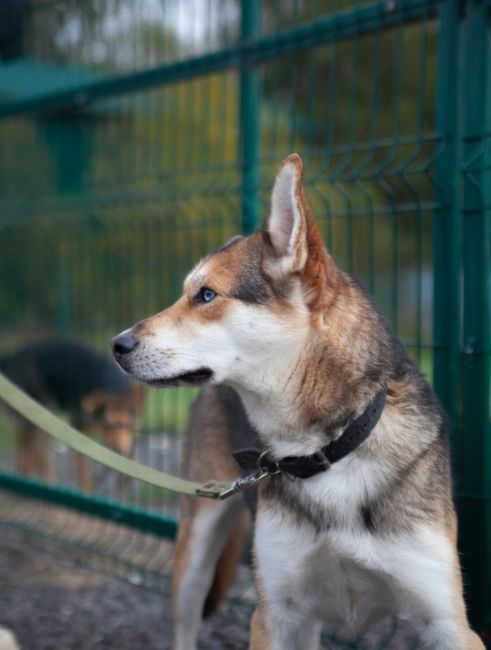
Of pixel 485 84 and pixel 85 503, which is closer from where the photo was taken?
pixel 485 84

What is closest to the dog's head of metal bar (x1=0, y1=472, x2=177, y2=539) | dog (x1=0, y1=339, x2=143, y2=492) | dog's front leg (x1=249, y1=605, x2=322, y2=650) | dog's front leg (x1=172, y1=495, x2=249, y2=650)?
dog's front leg (x1=249, y1=605, x2=322, y2=650)

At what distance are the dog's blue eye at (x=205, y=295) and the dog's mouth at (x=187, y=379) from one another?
0.25 meters

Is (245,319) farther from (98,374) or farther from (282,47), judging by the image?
(98,374)

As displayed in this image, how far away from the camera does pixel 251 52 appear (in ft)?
16.9

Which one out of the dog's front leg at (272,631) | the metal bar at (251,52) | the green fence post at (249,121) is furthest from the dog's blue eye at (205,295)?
the green fence post at (249,121)

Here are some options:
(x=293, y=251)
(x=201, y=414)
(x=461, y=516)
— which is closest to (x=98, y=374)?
(x=201, y=414)

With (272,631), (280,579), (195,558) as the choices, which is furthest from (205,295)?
(195,558)

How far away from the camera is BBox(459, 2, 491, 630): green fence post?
3.99 meters

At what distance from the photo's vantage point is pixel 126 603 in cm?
530

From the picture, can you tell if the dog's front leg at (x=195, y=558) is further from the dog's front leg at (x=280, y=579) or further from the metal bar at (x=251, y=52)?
the metal bar at (x=251, y=52)

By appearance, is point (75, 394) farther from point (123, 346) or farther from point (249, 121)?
point (123, 346)

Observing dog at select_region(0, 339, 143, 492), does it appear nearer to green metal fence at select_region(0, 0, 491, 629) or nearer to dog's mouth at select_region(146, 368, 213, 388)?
green metal fence at select_region(0, 0, 491, 629)

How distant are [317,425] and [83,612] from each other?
264 cm

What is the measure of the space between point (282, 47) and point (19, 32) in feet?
10.7
